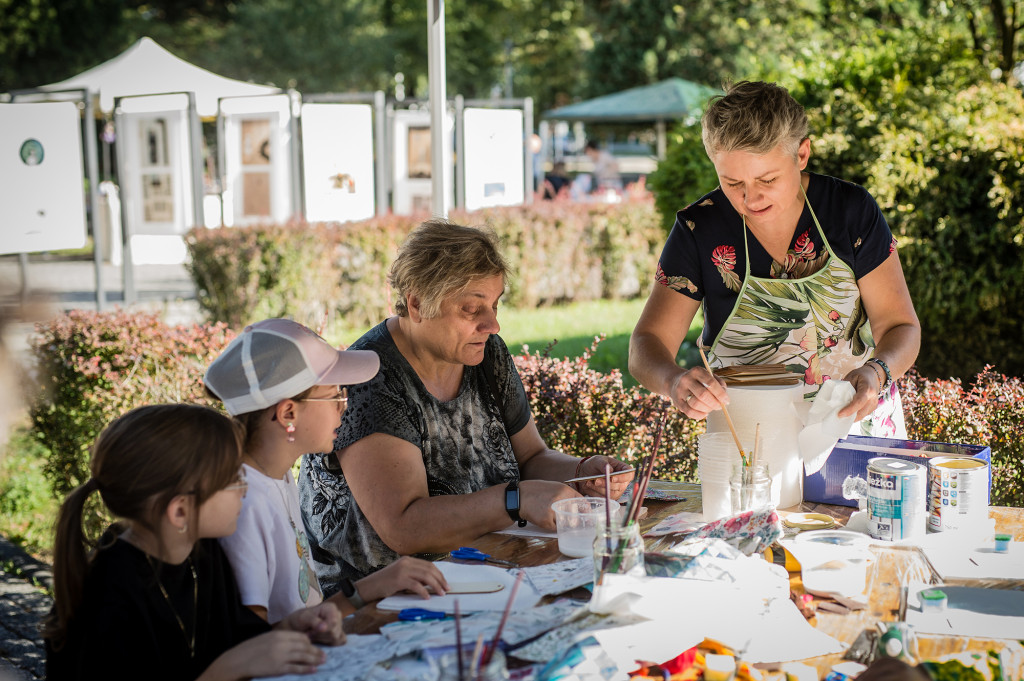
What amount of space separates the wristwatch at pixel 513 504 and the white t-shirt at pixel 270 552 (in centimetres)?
48

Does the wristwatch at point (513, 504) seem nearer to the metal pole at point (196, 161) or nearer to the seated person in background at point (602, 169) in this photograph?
the metal pole at point (196, 161)

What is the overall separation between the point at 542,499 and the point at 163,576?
2.92 feet

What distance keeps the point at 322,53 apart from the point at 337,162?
16.9m

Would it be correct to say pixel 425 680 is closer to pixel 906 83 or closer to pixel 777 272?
pixel 777 272

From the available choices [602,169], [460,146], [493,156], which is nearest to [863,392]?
[460,146]

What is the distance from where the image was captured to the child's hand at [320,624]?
1707mm

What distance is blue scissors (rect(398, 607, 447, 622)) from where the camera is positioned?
179 cm

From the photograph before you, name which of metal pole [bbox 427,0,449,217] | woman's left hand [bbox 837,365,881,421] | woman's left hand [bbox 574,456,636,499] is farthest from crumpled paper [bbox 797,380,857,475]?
metal pole [bbox 427,0,449,217]

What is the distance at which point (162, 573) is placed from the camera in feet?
5.81

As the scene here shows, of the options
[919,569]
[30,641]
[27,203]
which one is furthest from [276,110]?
[919,569]

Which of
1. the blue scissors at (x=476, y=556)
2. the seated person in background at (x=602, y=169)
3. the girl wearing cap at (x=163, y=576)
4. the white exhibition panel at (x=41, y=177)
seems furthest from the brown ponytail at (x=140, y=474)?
the seated person in background at (x=602, y=169)

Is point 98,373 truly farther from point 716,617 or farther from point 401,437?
point 716,617

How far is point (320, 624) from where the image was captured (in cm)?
171

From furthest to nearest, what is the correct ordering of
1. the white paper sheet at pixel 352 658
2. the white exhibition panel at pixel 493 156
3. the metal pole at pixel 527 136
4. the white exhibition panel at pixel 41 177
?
the metal pole at pixel 527 136
the white exhibition panel at pixel 493 156
the white exhibition panel at pixel 41 177
the white paper sheet at pixel 352 658
